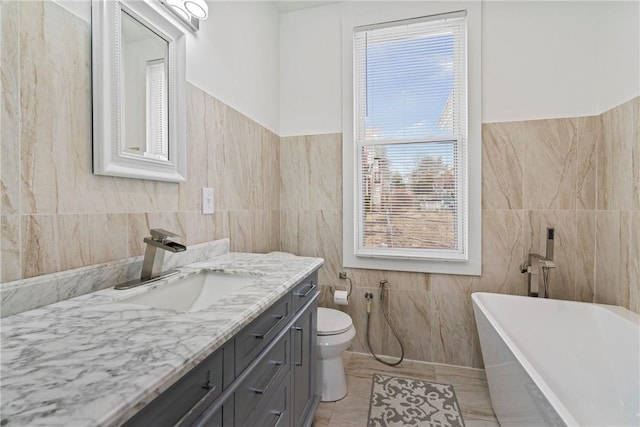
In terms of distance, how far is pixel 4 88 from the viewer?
2.49ft

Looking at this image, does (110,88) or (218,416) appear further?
(110,88)

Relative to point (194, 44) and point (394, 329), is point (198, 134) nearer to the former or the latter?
point (194, 44)

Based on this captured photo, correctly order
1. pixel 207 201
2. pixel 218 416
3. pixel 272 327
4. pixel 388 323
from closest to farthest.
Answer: pixel 218 416, pixel 272 327, pixel 207 201, pixel 388 323

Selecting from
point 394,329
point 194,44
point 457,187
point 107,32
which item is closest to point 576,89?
point 457,187

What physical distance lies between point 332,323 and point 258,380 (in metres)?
0.98

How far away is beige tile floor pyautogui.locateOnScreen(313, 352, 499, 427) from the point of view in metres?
1.63

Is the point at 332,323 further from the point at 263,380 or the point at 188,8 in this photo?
the point at 188,8

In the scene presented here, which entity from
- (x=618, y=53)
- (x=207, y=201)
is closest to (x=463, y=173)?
(x=618, y=53)

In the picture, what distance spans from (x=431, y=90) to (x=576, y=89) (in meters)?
0.91

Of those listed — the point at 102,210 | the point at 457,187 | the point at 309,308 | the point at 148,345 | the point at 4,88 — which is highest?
the point at 4,88

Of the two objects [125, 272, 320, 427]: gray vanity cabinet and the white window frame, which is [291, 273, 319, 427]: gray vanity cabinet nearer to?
[125, 272, 320, 427]: gray vanity cabinet

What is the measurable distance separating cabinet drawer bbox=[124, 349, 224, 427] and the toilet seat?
1095 millimetres

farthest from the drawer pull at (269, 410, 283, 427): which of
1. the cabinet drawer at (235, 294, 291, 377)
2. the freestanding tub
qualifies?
the freestanding tub

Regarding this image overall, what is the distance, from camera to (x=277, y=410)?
3.49 ft
